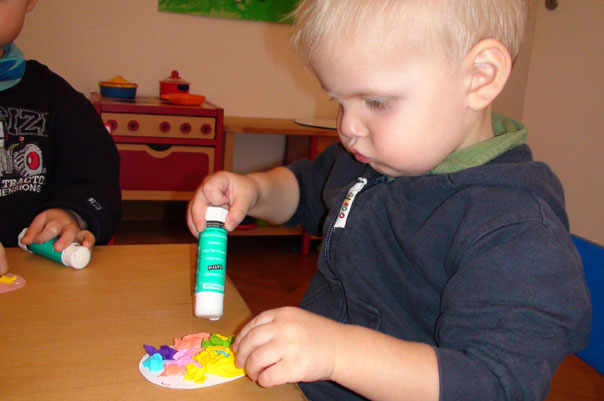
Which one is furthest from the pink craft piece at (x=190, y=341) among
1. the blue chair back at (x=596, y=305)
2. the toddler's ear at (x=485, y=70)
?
the blue chair back at (x=596, y=305)

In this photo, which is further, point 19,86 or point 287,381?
point 19,86

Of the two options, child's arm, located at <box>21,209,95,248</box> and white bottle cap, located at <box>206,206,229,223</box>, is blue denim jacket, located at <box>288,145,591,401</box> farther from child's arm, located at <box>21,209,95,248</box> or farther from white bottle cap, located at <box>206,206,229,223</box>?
child's arm, located at <box>21,209,95,248</box>

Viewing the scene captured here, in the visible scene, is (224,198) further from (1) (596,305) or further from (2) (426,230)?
(1) (596,305)

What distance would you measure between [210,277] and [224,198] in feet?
0.57

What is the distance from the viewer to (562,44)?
214 cm

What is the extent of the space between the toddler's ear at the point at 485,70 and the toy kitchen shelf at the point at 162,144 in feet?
5.38

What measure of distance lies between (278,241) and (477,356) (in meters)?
2.22

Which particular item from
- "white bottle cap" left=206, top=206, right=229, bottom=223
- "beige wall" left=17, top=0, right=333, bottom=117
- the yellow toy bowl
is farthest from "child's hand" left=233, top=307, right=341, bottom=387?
"beige wall" left=17, top=0, right=333, bottom=117

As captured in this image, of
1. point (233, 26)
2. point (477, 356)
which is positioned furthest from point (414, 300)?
point (233, 26)

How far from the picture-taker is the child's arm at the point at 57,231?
2.36ft

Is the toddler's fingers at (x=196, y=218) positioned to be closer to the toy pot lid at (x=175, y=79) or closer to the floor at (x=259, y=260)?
the floor at (x=259, y=260)

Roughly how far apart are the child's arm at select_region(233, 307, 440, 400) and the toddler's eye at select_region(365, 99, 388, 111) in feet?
0.73

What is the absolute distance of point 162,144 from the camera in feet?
6.98

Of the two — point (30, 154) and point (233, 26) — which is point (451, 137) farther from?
point (233, 26)
